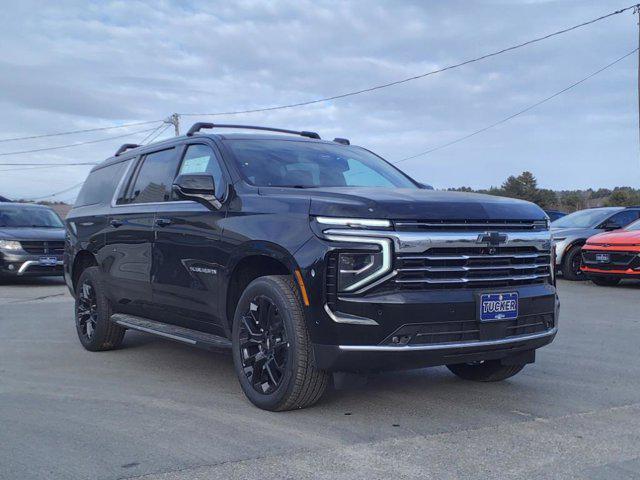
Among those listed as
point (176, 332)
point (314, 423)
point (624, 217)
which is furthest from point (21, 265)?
point (624, 217)

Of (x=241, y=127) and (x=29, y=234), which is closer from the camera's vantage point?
(x=241, y=127)

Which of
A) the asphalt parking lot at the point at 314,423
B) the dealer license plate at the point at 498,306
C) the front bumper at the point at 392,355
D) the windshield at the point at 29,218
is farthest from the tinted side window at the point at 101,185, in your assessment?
the windshield at the point at 29,218

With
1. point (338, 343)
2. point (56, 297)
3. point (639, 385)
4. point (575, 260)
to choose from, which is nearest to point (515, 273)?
point (338, 343)

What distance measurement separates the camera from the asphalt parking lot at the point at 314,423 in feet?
12.3

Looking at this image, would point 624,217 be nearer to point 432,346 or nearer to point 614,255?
point 614,255

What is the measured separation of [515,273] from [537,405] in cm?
99

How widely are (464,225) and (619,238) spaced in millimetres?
9740

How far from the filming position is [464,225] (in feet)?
14.6

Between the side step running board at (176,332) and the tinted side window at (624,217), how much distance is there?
1238cm

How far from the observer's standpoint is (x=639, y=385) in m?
5.58

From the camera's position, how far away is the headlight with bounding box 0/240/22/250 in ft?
45.7

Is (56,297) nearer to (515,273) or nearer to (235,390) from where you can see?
(235,390)

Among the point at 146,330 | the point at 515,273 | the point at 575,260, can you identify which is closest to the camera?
the point at 515,273

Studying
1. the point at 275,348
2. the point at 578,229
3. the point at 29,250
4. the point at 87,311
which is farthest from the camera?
the point at 578,229
